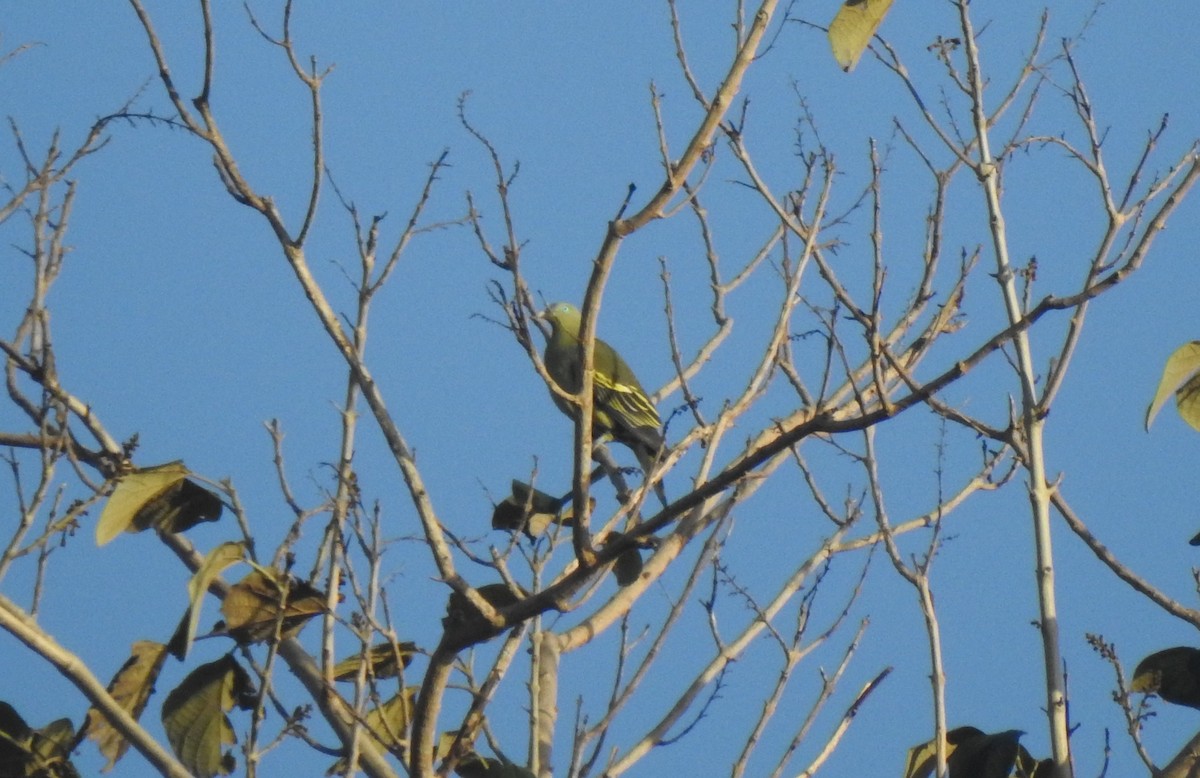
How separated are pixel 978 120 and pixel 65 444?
269 cm

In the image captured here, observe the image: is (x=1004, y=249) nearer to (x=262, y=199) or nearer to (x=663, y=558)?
(x=663, y=558)

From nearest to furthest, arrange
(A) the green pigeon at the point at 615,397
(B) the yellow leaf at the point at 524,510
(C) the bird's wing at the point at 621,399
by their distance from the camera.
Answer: (B) the yellow leaf at the point at 524,510 < (A) the green pigeon at the point at 615,397 < (C) the bird's wing at the point at 621,399

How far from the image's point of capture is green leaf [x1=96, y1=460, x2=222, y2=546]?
331 cm

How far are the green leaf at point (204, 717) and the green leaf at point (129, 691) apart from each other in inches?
2.6

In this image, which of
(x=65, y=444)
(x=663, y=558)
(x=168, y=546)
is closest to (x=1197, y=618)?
(x=663, y=558)

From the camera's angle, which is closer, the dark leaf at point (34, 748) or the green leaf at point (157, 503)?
the green leaf at point (157, 503)

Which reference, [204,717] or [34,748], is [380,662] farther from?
[34,748]

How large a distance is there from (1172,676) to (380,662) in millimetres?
2090

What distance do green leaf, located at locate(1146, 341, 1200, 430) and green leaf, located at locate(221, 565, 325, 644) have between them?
1.93 metres

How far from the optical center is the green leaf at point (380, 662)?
3.71m

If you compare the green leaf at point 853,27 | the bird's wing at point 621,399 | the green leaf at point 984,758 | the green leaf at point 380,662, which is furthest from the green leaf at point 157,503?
the bird's wing at point 621,399

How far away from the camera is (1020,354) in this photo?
3.70 meters

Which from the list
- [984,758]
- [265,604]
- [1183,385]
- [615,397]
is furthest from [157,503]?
[615,397]

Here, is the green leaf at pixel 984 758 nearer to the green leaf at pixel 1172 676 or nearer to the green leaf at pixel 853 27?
the green leaf at pixel 1172 676
